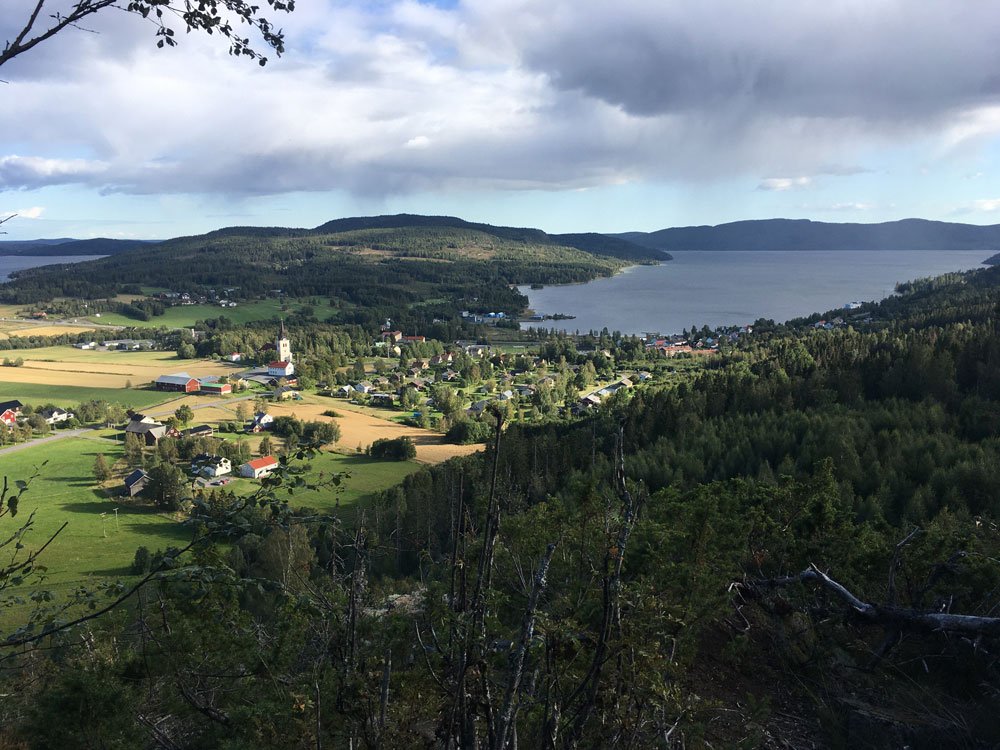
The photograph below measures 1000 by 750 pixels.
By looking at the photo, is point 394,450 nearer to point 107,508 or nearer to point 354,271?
point 107,508

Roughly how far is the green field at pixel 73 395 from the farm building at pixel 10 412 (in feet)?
4.35

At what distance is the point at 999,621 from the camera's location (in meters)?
2.98

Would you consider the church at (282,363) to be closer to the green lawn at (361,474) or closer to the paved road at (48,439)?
the paved road at (48,439)

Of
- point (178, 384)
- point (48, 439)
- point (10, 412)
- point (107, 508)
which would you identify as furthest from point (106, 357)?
point (107, 508)

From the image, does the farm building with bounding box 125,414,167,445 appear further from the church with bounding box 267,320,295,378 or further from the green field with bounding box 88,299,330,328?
the green field with bounding box 88,299,330,328

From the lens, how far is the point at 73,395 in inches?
1747

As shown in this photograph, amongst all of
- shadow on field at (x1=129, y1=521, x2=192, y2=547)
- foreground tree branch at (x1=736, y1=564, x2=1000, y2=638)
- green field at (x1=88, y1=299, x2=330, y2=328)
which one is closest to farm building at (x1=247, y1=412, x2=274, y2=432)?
shadow on field at (x1=129, y1=521, x2=192, y2=547)

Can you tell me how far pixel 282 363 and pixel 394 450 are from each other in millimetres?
28586

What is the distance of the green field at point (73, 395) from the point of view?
42.2 meters

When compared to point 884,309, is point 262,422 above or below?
below

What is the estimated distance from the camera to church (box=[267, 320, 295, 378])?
54.7 metres

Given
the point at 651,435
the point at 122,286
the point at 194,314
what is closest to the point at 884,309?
the point at 651,435

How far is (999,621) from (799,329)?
196ft

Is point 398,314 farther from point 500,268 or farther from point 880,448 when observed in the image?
point 880,448
